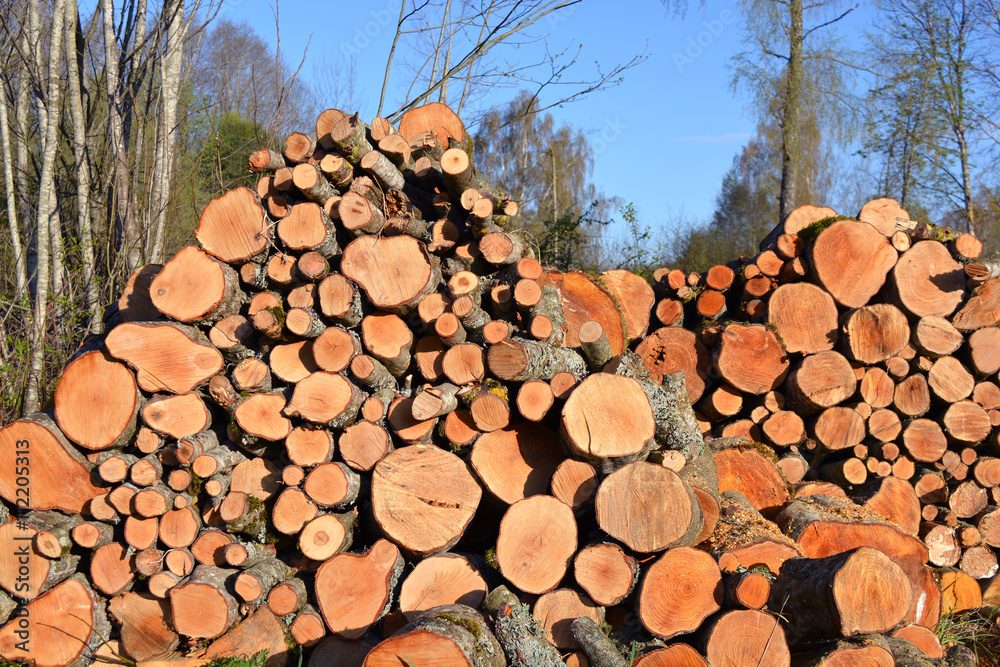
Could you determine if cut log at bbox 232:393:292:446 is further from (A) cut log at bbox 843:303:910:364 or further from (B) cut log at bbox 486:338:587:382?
(A) cut log at bbox 843:303:910:364

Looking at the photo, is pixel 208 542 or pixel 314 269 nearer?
pixel 208 542

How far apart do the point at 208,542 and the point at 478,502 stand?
1.24 metres

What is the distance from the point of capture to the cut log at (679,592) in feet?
7.52

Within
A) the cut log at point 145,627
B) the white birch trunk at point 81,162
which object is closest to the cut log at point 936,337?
the cut log at point 145,627

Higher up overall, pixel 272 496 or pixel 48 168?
pixel 48 168

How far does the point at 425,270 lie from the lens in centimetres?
306

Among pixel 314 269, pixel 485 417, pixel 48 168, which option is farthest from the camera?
pixel 48 168

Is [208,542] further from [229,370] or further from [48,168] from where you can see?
[48,168]

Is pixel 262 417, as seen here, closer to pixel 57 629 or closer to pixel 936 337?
pixel 57 629

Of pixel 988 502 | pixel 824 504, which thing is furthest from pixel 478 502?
pixel 988 502

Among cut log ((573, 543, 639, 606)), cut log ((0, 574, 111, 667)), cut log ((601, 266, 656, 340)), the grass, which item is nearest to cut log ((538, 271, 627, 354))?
cut log ((601, 266, 656, 340))

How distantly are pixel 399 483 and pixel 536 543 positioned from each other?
67 centimetres

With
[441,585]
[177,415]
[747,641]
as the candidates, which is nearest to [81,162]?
[177,415]

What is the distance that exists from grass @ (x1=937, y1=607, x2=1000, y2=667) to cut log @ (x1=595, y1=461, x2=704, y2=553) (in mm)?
1787
